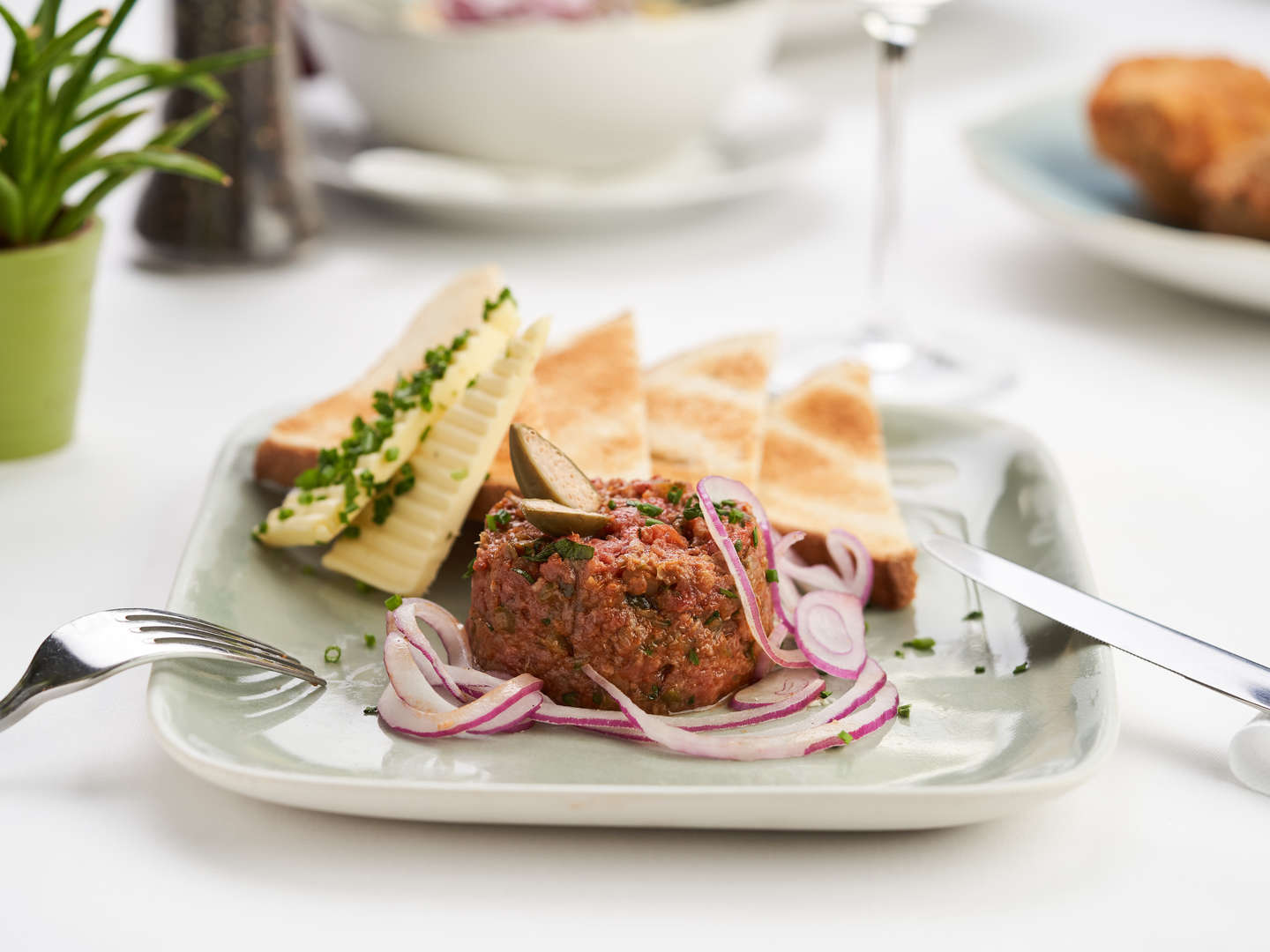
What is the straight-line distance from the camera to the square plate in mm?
1569

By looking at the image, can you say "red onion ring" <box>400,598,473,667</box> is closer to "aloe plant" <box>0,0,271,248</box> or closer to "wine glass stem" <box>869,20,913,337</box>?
"aloe plant" <box>0,0,271,248</box>

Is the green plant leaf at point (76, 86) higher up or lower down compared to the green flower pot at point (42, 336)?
higher up

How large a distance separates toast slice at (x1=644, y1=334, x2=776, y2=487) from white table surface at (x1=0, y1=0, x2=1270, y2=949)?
68 centimetres

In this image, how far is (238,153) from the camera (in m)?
3.56

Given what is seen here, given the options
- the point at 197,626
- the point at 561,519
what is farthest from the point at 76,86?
the point at 561,519

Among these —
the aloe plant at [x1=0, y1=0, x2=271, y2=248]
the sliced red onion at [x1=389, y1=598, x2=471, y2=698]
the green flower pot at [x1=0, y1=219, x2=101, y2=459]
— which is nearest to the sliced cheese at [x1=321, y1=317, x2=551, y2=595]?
the sliced red onion at [x1=389, y1=598, x2=471, y2=698]

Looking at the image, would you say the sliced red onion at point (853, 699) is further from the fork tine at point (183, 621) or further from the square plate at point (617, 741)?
the fork tine at point (183, 621)

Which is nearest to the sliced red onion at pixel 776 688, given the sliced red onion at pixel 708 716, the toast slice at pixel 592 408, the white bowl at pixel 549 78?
the sliced red onion at pixel 708 716

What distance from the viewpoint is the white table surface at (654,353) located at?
1571mm

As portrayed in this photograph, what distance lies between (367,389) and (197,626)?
93 centimetres

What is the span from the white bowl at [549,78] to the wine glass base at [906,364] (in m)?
0.89

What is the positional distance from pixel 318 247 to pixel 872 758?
2.77 meters

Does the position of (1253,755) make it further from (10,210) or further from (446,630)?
(10,210)

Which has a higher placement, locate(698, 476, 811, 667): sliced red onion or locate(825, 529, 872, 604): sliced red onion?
locate(698, 476, 811, 667): sliced red onion
